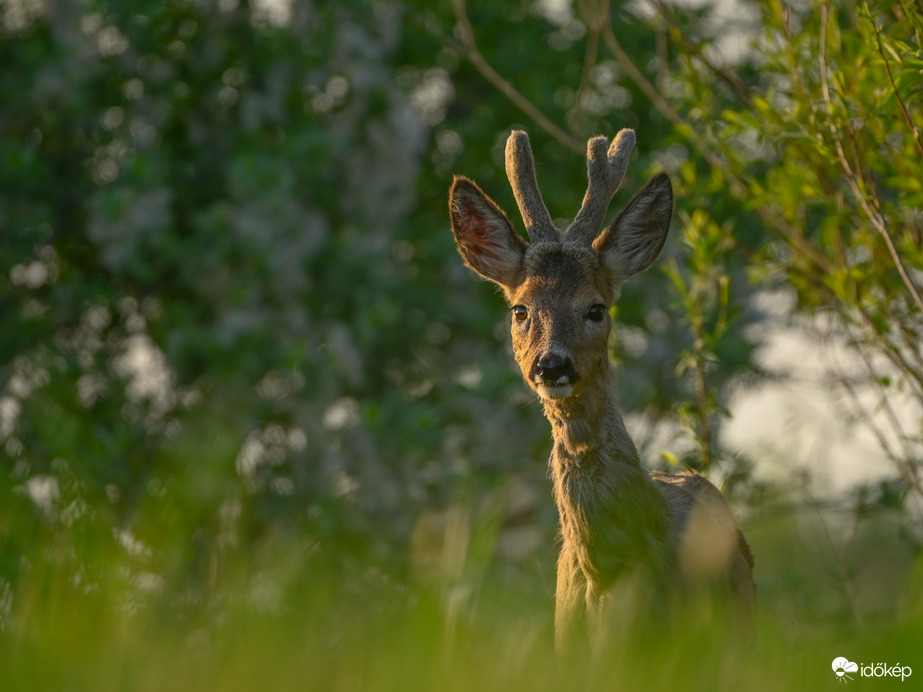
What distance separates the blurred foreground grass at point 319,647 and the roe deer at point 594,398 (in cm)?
84

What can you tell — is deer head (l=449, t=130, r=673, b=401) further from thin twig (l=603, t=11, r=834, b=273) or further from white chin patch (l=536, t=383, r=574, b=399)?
thin twig (l=603, t=11, r=834, b=273)

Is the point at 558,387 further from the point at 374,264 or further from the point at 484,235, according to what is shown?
the point at 374,264

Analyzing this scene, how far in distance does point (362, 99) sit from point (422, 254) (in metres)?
1.50

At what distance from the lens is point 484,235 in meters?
5.74

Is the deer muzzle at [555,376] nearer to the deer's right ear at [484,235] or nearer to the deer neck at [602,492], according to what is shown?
the deer neck at [602,492]

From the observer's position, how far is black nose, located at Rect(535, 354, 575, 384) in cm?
479

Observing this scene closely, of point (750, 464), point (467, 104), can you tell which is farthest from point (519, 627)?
point (467, 104)

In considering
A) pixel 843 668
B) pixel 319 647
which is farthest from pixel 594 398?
pixel 319 647

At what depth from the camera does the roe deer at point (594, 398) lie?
4.64 m

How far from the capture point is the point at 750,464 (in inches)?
379

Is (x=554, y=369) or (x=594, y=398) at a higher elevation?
(x=554, y=369)

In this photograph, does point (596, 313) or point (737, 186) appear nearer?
point (596, 313)

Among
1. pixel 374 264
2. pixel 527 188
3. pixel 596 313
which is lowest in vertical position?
pixel 374 264

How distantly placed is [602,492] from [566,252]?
3.86 ft
